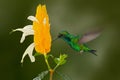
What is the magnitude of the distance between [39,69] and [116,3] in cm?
60

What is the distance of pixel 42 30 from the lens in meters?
0.61

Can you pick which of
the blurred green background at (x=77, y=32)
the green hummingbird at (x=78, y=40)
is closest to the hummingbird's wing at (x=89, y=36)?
the green hummingbird at (x=78, y=40)

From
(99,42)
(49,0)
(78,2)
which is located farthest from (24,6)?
(99,42)

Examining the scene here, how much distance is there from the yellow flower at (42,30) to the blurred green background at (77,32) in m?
1.33

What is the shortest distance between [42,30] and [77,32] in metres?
1.36

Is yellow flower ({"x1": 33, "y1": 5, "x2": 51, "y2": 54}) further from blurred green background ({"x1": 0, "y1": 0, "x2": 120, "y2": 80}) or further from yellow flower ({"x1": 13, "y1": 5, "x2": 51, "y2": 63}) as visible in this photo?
blurred green background ({"x1": 0, "y1": 0, "x2": 120, "y2": 80})

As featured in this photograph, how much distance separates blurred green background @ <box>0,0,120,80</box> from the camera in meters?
1.97

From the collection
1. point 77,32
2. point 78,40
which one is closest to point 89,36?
point 78,40

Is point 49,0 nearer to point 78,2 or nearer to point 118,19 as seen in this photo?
point 78,2

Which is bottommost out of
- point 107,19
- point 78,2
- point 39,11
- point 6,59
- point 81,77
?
point 81,77

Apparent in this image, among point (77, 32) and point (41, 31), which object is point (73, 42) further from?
point (77, 32)

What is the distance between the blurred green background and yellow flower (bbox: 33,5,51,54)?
133 centimetres

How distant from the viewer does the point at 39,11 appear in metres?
0.62

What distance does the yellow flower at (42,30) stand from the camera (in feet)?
2.00
